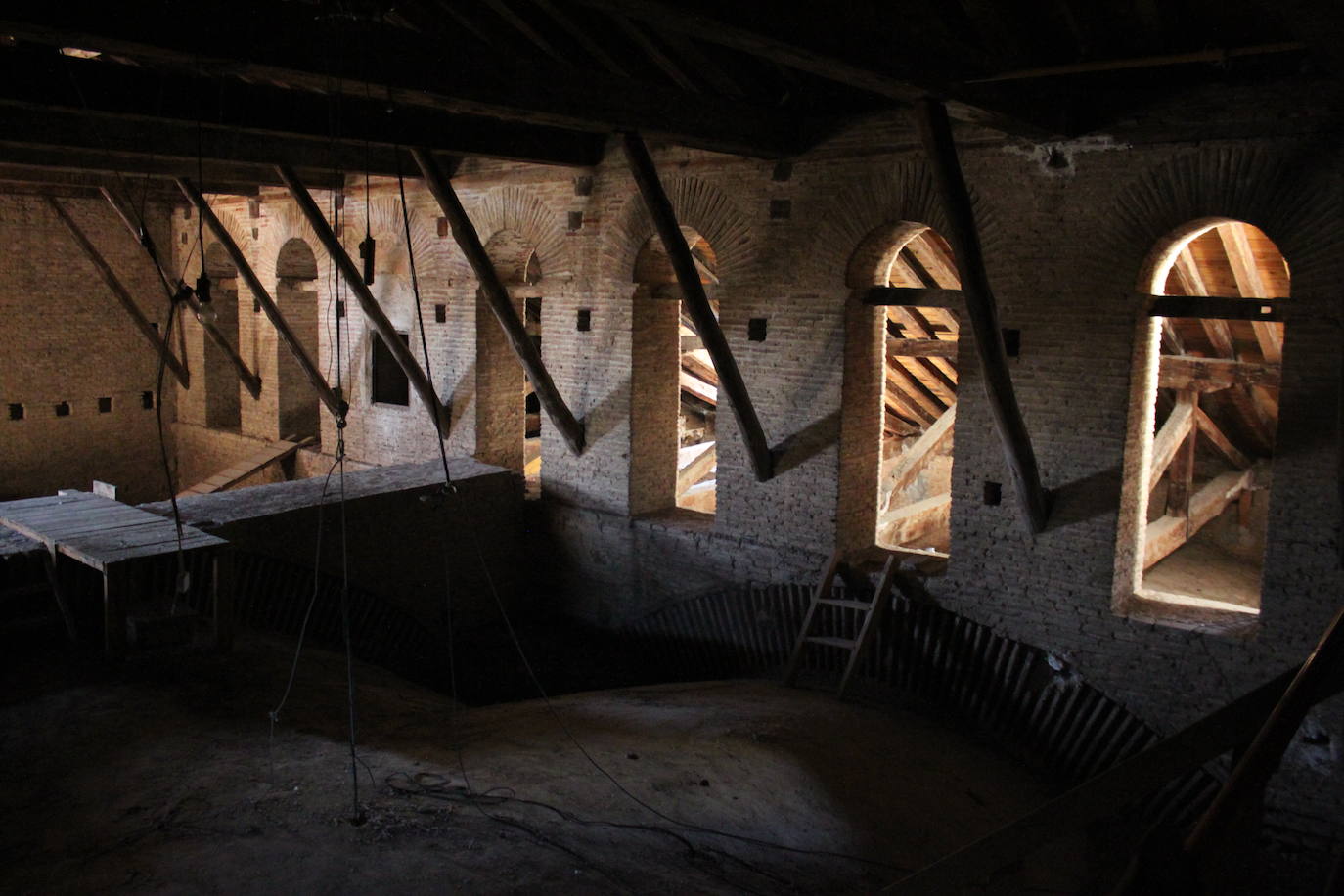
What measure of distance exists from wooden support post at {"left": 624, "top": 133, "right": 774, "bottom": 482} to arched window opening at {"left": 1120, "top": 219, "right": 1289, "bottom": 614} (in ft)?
9.70

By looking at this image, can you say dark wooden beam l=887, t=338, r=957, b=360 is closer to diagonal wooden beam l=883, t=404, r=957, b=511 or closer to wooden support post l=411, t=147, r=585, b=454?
diagonal wooden beam l=883, t=404, r=957, b=511

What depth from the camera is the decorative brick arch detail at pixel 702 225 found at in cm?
922

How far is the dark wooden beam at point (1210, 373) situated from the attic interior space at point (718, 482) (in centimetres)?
5

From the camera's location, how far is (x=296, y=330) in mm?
14125

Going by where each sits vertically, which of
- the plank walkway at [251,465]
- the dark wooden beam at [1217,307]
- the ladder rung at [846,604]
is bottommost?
the ladder rung at [846,604]

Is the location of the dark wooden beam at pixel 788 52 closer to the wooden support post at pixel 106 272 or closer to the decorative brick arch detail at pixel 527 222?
the decorative brick arch detail at pixel 527 222

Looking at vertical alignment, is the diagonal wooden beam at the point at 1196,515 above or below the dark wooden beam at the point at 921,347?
below

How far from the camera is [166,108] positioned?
7.23 m

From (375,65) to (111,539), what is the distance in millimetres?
3555

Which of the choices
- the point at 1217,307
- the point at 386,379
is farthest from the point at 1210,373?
the point at 386,379

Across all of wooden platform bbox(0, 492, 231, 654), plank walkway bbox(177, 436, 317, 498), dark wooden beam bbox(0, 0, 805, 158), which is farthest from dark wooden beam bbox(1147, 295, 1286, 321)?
plank walkway bbox(177, 436, 317, 498)

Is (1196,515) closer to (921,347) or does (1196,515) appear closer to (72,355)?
(921,347)

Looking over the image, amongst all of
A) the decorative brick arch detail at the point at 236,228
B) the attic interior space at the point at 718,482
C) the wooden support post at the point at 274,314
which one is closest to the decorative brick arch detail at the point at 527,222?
the attic interior space at the point at 718,482

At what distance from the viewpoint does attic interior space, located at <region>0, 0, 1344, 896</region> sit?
537 cm
